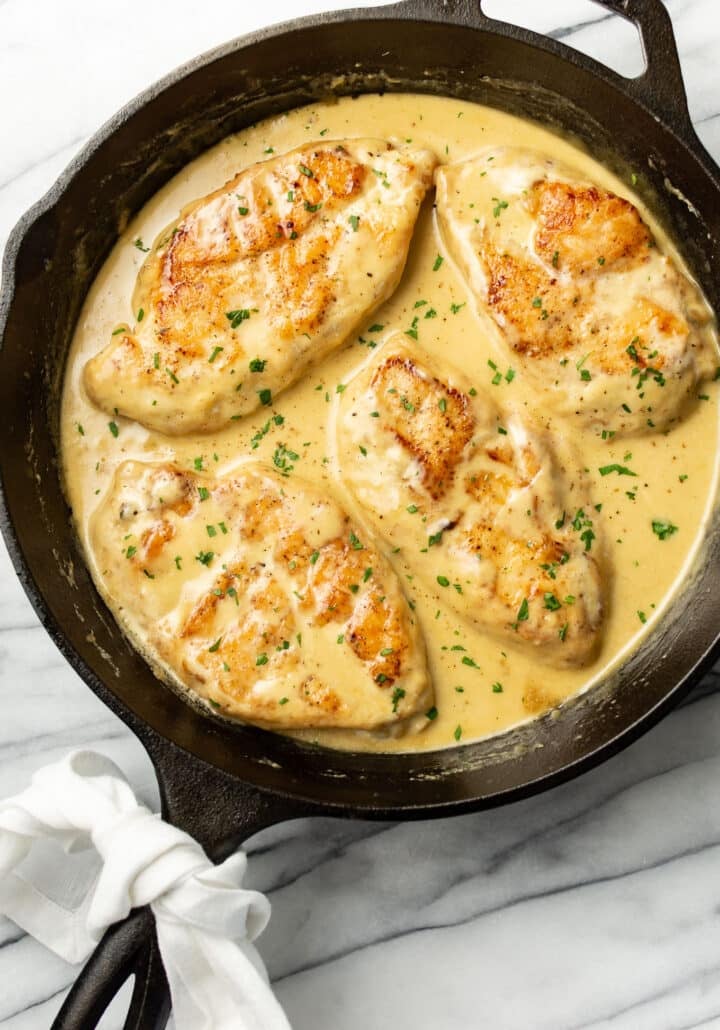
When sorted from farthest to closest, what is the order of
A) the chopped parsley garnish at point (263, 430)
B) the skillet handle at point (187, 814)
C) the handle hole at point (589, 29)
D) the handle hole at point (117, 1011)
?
1. the handle hole at point (589, 29)
2. the handle hole at point (117, 1011)
3. the chopped parsley garnish at point (263, 430)
4. the skillet handle at point (187, 814)

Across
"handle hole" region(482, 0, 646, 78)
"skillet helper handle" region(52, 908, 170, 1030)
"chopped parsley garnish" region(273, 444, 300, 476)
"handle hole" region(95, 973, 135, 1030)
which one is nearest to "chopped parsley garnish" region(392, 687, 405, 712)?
"chopped parsley garnish" region(273, 444, 300, 476)

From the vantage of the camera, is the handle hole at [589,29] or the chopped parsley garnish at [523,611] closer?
the chopped parsley garnish at [523,611]

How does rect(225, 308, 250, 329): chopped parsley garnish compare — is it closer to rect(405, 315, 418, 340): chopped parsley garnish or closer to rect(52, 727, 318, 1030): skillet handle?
rect(405, 315, 418, 340): chopped parsley garnish

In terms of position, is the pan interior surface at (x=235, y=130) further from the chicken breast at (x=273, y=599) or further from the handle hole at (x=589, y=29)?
the handle hole at (x=589, y=29)

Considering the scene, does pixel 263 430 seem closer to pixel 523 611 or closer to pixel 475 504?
pixel 475 504

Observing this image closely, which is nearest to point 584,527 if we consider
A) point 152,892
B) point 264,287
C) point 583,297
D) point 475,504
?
point 475,504

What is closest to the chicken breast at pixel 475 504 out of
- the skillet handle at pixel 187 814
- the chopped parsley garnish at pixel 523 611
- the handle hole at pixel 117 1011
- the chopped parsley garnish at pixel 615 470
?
the chopped parsley garnish at pixel 523 611
